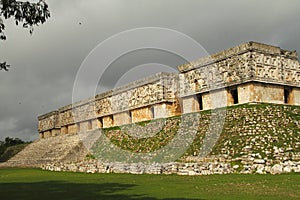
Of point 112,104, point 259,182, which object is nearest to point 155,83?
point 112,104

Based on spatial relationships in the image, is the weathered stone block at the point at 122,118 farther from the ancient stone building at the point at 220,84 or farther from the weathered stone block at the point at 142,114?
the weathered stone block at the point at 142,114

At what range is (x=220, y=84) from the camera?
76.9 feet

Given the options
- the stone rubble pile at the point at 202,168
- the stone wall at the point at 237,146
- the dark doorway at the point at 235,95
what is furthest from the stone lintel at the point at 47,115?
the dark doorway at the point at 235,95

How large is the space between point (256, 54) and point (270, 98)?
2.96 metres

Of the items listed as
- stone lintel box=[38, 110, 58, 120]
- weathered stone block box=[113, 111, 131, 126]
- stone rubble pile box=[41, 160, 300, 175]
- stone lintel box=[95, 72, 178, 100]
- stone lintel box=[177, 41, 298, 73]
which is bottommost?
stone rubble pile box=[41, 160, 300, 175]

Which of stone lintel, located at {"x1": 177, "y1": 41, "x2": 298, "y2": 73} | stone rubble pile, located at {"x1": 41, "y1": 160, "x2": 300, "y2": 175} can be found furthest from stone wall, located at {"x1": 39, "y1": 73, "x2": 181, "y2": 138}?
stone rubble pile, located at {"x1": 41, "y1": 160, "x2": 300, "y2": 175}

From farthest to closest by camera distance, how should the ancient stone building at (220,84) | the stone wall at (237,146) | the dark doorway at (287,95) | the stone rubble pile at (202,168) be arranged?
the dark doorway at (287,95), the ancient stone building at (220,84), the stone wall at (237,146), the stone rubble pile at (202,168)

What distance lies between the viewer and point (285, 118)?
19719 millimetres

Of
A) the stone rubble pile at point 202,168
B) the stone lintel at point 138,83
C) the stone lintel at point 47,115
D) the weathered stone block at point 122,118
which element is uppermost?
the stone lintel at point 138,83

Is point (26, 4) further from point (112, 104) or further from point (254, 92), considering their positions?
point (112, 104)

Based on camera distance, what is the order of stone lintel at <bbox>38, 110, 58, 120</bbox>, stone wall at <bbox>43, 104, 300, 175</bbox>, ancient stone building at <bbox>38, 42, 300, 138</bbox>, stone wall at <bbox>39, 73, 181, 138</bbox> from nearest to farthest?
1. stone wall at <bbox>43, 104, 300, 175</bbox>
2. ancient stone building at <bbox>38, 42, 300, 138</bbox>
3. stone wall at <bbox>39, 73, 181, 138</bbox>
4. stone lintel at <bbox>38, 110, 58, 120</bbox>

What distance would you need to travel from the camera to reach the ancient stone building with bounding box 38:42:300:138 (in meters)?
22.0

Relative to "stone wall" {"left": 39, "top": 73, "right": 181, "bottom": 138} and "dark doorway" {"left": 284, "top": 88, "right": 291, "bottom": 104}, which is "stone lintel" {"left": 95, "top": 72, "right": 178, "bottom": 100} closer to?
"stone wall" {"left": 39, "top": 73, "right": 181, "bottom": 138}

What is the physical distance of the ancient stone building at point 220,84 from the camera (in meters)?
22.0
